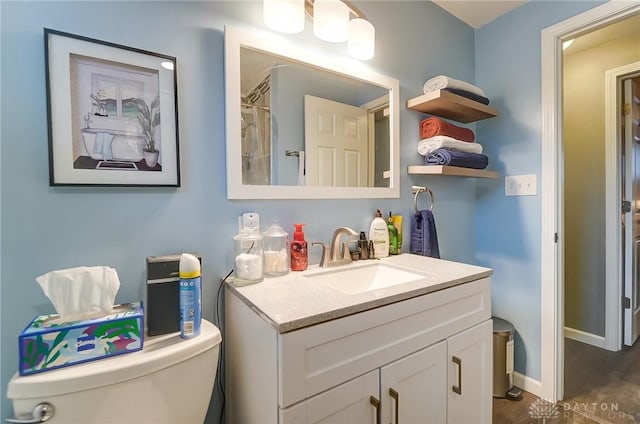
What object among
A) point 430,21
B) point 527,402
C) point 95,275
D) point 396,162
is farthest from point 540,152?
point 95,275

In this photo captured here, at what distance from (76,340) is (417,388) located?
0.97 m

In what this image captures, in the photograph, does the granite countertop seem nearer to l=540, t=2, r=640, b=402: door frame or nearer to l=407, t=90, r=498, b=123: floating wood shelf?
l=540, t=2, r=640, b=402: door frame

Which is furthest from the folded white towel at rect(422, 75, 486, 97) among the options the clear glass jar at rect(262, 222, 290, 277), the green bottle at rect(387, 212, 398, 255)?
the clear glass jar at rect(262, 222, 290, 277)

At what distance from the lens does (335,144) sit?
4.52 feet

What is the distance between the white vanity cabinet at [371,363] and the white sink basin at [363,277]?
0.26 metres

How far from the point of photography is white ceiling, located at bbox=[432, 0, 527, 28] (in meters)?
1.72

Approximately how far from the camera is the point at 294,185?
124 centimetres

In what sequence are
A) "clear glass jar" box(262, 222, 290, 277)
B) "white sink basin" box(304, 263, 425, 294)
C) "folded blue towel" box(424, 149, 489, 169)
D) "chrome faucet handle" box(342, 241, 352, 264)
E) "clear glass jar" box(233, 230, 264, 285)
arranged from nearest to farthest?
"clear glass jar" box(233, 230, 264, 285), "clear glass jar" box(262, 222, 290, 277), "white sink basin" box(304, 263, 425, 294), "chrome faucet handle" box(342, 241, 352, 264), "folded blue towel" box(424, 149, 489, 169)

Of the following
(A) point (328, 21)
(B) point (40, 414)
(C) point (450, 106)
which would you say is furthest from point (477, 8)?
(B) point (40, 414)

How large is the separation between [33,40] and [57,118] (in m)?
0.22

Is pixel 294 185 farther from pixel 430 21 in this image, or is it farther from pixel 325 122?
pixel 430 21

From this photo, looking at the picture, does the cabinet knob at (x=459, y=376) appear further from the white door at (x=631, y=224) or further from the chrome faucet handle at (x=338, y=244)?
the white door at (x=631, y=224)

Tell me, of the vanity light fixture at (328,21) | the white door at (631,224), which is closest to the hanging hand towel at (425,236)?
the vanity light fixture at (328,21)

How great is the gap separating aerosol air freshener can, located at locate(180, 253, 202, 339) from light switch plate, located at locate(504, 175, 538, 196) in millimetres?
1822
